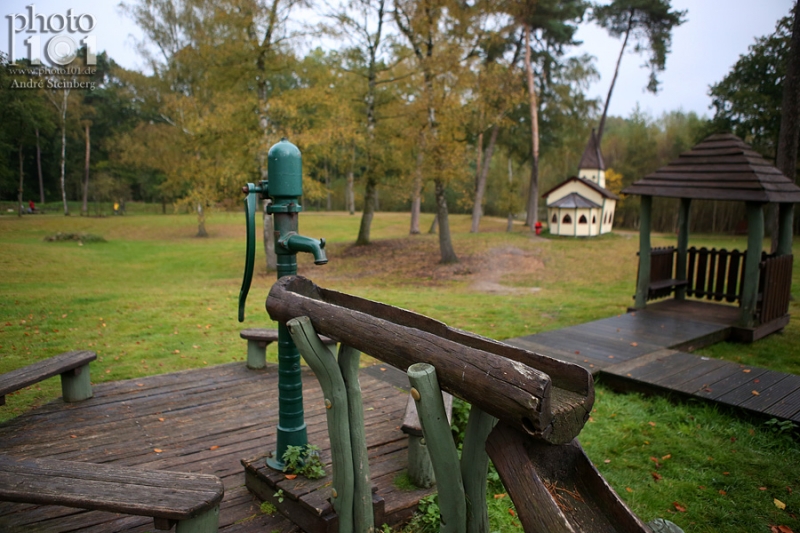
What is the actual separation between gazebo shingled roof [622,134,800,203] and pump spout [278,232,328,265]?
21.1 feet

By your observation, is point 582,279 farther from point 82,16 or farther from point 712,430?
point 82,16

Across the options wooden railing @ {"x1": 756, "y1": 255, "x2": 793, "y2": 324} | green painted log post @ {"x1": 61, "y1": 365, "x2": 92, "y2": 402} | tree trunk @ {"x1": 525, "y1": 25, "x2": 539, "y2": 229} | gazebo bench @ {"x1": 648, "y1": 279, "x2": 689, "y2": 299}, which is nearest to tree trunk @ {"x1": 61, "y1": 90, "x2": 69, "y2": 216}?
green painted log post @ {"x1": 61, "y1": 365, "x2": 92, "y2": 402}

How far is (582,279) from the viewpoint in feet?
47.6

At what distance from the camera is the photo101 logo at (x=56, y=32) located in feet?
17.3

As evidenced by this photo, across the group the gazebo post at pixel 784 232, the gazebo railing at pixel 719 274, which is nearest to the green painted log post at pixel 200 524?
the gazebo railing at pixel 719 274

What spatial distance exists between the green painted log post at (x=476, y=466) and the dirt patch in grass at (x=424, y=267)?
10638mm

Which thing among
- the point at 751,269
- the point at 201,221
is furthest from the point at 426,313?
the point at 201,221

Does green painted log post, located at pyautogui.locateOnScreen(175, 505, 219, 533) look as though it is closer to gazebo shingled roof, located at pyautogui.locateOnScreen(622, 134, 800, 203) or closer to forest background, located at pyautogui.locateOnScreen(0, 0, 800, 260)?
forest background, located at pyautogui.locateOnScreen(0, 0, 800, 260)

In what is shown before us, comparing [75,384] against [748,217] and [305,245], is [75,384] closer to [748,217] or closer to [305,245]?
[305,245]

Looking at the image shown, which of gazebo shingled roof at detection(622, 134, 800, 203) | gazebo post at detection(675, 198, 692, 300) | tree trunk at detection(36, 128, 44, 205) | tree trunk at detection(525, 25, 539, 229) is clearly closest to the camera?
tree trunk at detection(36, 128, 44, 205)

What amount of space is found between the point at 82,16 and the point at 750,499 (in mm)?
7947

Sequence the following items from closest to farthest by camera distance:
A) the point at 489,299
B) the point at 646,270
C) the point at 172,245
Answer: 1. the point at 646,270
2. the point at 489,299
3. the point at 172,245

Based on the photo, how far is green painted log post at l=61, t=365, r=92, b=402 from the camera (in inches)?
161

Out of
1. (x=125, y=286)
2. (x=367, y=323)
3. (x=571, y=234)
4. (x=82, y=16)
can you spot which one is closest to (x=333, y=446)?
(x=367, y=323)
